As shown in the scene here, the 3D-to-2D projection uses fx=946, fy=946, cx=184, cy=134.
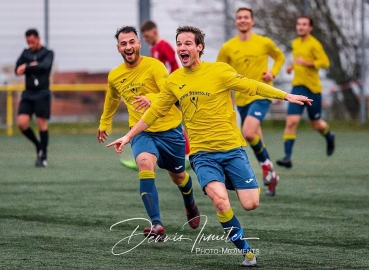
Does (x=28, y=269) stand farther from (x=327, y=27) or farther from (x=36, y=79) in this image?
(x=327, y=27)

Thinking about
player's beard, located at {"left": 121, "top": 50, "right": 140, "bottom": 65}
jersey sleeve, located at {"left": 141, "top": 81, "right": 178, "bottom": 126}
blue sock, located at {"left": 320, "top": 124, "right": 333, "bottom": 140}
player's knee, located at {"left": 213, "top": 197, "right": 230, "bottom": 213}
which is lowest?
blue sock, located at {"left": 320, "top": 124, "right": 333, "bottom": 140}

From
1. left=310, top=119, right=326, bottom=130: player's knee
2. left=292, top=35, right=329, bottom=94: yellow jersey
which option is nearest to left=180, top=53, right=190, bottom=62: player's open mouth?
left=292, top=35, right=329, bottom=94: yellow jersey

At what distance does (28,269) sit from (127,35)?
252 cm

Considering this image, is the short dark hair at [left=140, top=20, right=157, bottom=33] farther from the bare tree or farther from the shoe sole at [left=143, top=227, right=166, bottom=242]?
the bare tree

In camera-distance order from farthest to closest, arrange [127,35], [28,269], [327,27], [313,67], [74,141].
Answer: [327,27]
[74,141]
[313,67]
[127,35]
[28,269]

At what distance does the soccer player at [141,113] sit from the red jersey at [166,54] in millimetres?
3854

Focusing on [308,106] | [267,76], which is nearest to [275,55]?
[267,76]

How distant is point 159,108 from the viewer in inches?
272

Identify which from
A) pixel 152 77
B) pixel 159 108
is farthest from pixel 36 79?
pixel 159 108

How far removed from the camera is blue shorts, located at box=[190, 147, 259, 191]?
263 inches

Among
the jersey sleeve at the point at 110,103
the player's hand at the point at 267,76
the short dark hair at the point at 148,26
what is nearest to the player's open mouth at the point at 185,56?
the jersey sleeve at the point at 110,103

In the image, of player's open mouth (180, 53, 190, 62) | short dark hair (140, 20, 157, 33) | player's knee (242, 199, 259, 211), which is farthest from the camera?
short dark hair (140, 20, 157, 33)

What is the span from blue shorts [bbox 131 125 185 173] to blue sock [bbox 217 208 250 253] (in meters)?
1.55

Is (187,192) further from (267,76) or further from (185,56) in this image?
(267,76)
